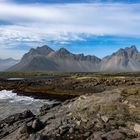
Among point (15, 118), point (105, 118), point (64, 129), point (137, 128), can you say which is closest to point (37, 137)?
point (64, 129)

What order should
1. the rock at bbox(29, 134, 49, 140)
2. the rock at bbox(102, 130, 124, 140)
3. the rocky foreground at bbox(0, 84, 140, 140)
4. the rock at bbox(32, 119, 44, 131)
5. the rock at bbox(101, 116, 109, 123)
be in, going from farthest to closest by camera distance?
the rock at bbox(32, 119, 44, 131), the rock at bbox(101, 116, 109, 123), the rocky foreground at bbox(0, 84, 140, 140), the rock at bbox(29, 134, 49, 140), the rock at bbox(102, 130, 124, 140)

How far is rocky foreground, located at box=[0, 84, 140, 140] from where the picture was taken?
26594mm

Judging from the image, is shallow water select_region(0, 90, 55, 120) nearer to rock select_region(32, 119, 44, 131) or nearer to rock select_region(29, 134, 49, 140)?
rock select_region(32, 119, 44, 131)

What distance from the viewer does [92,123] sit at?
1160 inches

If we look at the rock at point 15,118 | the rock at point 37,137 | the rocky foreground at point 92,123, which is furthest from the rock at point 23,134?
the rock at point 15,118

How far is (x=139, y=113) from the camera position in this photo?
2995cm

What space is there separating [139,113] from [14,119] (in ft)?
46.5

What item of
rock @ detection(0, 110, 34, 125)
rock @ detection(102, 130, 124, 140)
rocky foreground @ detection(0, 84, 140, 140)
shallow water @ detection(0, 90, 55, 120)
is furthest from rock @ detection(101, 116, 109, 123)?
shallow water @ detection(0, 90, 55, 120)

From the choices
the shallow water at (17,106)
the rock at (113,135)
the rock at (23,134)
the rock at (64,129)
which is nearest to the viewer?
the rock at (113,135)

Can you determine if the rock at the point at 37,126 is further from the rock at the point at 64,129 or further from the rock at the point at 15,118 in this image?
the rock at the point at 15,118

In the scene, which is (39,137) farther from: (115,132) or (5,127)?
(5,127)

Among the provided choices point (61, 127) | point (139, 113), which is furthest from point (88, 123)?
point (139, 113)

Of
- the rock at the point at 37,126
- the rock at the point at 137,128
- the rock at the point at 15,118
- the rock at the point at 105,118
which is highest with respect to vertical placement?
the rock at the point at 105,118

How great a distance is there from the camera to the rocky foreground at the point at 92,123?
87.2ft
